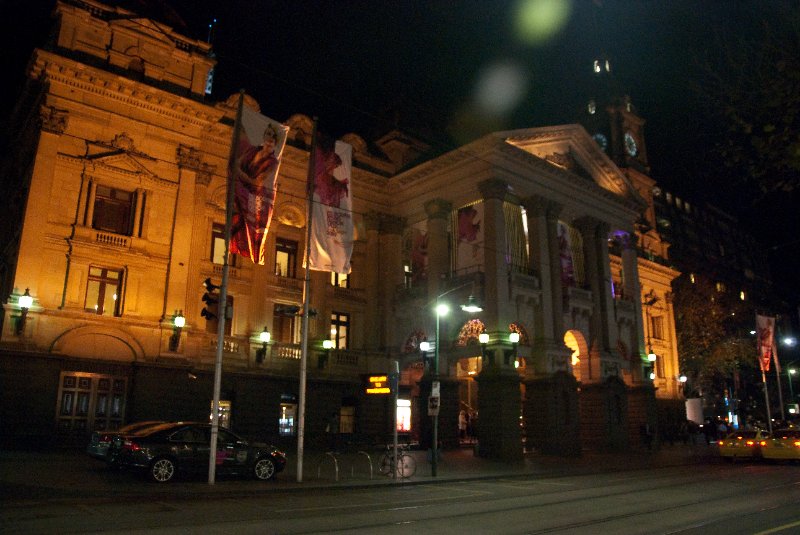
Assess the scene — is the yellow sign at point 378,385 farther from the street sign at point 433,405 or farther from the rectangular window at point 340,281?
the rectangular window at point 340,281

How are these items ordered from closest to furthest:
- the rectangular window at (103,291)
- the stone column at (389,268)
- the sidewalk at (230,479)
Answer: the sidewalk at (230,479) → the rectangular window at (103,291) → the stone column at (389,268)

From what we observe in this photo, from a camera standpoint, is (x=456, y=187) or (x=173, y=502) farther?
(x=456, y=187)

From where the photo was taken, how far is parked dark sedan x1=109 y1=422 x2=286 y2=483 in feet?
54.8

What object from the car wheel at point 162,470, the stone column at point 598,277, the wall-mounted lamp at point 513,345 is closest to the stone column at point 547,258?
the wall-mounted lamp at point 513,345

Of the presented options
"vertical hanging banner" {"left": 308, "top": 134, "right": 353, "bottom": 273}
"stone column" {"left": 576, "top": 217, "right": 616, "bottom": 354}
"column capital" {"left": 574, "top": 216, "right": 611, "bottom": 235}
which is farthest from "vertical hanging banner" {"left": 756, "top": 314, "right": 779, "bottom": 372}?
"vertical hanging banner" {"left": 308, "top": 134, "right": 353, "bottom": 273}

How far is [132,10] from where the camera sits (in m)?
30.1

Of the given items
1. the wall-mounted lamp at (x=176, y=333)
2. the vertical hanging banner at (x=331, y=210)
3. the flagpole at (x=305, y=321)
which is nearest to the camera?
the flagpole at (x=305, y=321)

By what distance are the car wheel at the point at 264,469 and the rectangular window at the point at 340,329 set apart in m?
17.8

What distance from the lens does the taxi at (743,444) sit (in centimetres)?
2952

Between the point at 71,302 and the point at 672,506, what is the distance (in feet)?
77.3

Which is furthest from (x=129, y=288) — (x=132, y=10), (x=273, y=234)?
(x=132, y=10)

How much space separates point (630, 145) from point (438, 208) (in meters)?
36.2

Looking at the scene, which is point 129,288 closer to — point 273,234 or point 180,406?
point 180,406

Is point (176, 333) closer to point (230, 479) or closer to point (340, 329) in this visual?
point (230, 479)
